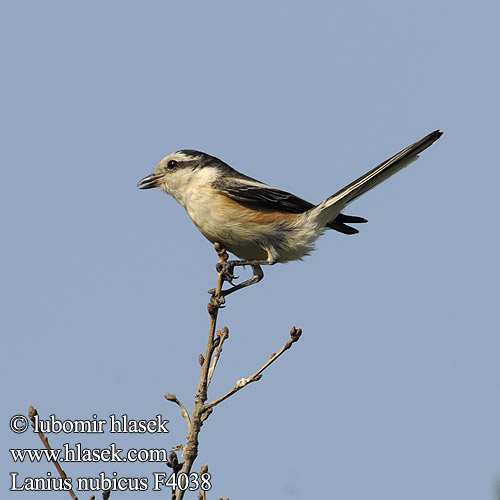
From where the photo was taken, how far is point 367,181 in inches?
286

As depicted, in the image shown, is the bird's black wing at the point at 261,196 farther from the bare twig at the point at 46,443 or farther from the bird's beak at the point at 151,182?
the bare twig at the point at 46,443

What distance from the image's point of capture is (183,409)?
4988mm

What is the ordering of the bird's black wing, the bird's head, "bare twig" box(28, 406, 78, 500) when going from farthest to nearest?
1. the bird's head
2. the bird's black wing
3. "bare twig" box(28, 406, 78, 500)

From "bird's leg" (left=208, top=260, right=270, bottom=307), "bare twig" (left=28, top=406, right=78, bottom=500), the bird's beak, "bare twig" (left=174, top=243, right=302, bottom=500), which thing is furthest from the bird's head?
"bare twig" (left=28, top=406, right=78, bottom=500)

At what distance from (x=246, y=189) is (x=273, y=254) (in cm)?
80

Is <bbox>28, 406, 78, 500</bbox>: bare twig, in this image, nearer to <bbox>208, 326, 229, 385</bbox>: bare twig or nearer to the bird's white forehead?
<bbox>208, 326, 229, 385</bbox>: bare twig

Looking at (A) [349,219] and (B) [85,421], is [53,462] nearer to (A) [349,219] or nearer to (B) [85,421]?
(B) [85,421]

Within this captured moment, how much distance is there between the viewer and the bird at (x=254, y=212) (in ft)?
24.8

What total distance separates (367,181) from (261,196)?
1234mm

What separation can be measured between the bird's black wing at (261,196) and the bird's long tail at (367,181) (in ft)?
0.61

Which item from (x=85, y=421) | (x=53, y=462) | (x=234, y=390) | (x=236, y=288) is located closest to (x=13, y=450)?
(x=85, y=421)

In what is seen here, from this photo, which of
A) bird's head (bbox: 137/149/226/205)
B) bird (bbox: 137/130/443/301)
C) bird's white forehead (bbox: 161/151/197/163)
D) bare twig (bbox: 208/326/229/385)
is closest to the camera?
bare twig (bbox: 208/326/229/385)

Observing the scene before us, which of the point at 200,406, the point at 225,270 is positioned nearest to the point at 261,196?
the point at 225,270

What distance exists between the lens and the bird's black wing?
7801mm
